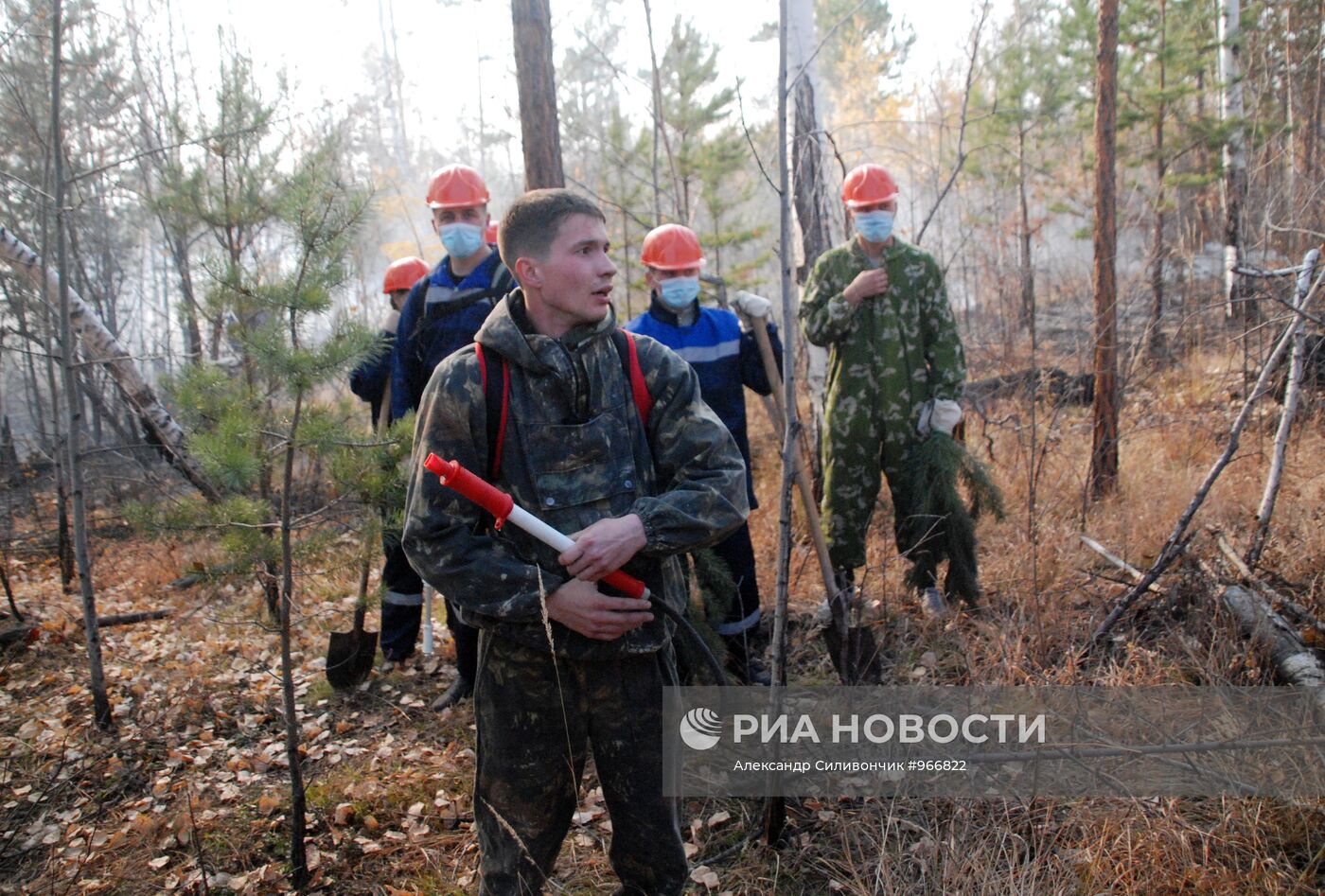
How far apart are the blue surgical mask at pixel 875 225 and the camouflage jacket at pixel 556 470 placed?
272 cm

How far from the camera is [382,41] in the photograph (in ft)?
115

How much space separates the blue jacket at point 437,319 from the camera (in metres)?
4.25

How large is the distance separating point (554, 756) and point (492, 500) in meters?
0.69

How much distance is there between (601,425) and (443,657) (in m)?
3.35

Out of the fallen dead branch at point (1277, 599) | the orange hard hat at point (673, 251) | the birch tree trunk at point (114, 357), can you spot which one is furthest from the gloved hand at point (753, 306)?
the birch tree trunk at point (114, 357)

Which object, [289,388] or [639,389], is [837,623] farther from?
[289,388]

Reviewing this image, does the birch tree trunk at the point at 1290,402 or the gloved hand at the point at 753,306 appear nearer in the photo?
the birch tree trunk at the point at 1290,402

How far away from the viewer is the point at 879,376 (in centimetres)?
454

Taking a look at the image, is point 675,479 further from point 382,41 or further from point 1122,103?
point 382,41

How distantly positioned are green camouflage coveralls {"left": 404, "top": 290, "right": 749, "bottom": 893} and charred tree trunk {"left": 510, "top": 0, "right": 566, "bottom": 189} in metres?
2.91

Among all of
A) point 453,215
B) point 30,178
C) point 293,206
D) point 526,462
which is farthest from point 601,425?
point 30,178

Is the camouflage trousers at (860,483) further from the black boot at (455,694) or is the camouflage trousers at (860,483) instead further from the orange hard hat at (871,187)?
the black boot at (455,694)

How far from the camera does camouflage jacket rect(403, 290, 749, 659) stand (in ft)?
6.59

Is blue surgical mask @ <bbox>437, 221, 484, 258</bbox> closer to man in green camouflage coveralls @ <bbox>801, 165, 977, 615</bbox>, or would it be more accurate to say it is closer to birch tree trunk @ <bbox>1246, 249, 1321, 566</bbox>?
man in green camouflage coveralls @ <bbox>801, 165, 977, 615</bbox>
